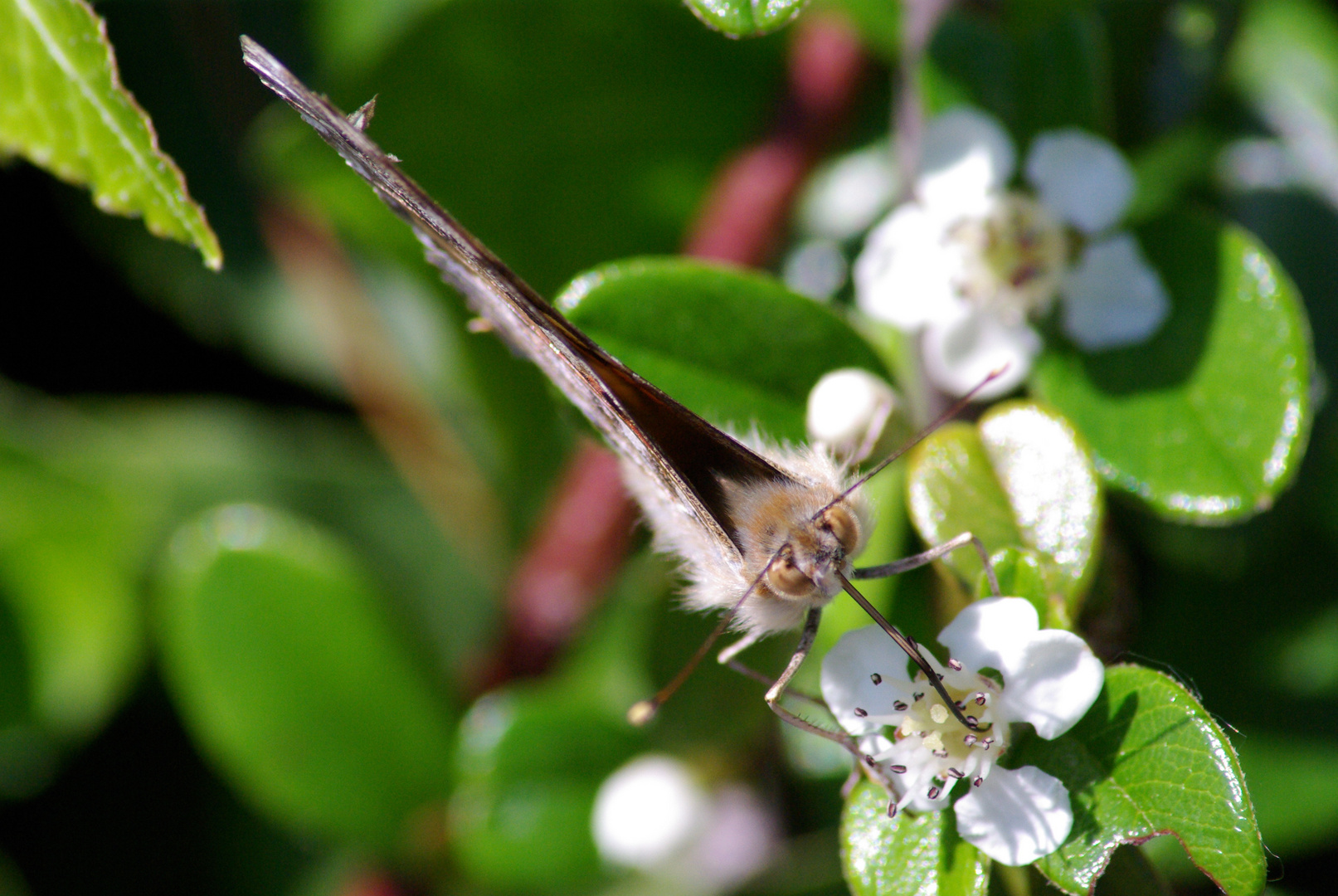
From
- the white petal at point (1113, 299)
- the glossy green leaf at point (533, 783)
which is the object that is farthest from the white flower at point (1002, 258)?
the glossy green leaf at point (533, 783)

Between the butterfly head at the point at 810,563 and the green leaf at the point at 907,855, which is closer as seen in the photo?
the green leaf at the point at 907,855

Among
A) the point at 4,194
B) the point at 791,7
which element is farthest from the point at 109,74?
the point at 4,194

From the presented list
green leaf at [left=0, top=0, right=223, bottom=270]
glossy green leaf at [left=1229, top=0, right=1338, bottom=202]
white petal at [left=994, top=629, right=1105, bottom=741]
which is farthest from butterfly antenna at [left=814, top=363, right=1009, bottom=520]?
glossy green leaf at [left=1229, top=0, right=1338, bottom=202]

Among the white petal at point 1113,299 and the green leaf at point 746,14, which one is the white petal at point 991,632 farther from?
the green leaf at point 746,14

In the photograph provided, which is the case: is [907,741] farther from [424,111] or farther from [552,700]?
[424,111]

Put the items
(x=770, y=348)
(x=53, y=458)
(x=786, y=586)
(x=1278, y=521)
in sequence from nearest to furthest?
(x=786, y=586) < (x=770, y=348) < (x=1278, y=521) < (x=53, y=458)

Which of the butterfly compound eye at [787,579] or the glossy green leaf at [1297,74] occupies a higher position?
the glossy green leaf at [1297,74]

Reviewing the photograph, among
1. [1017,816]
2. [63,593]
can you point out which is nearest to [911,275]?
[1017,816]
